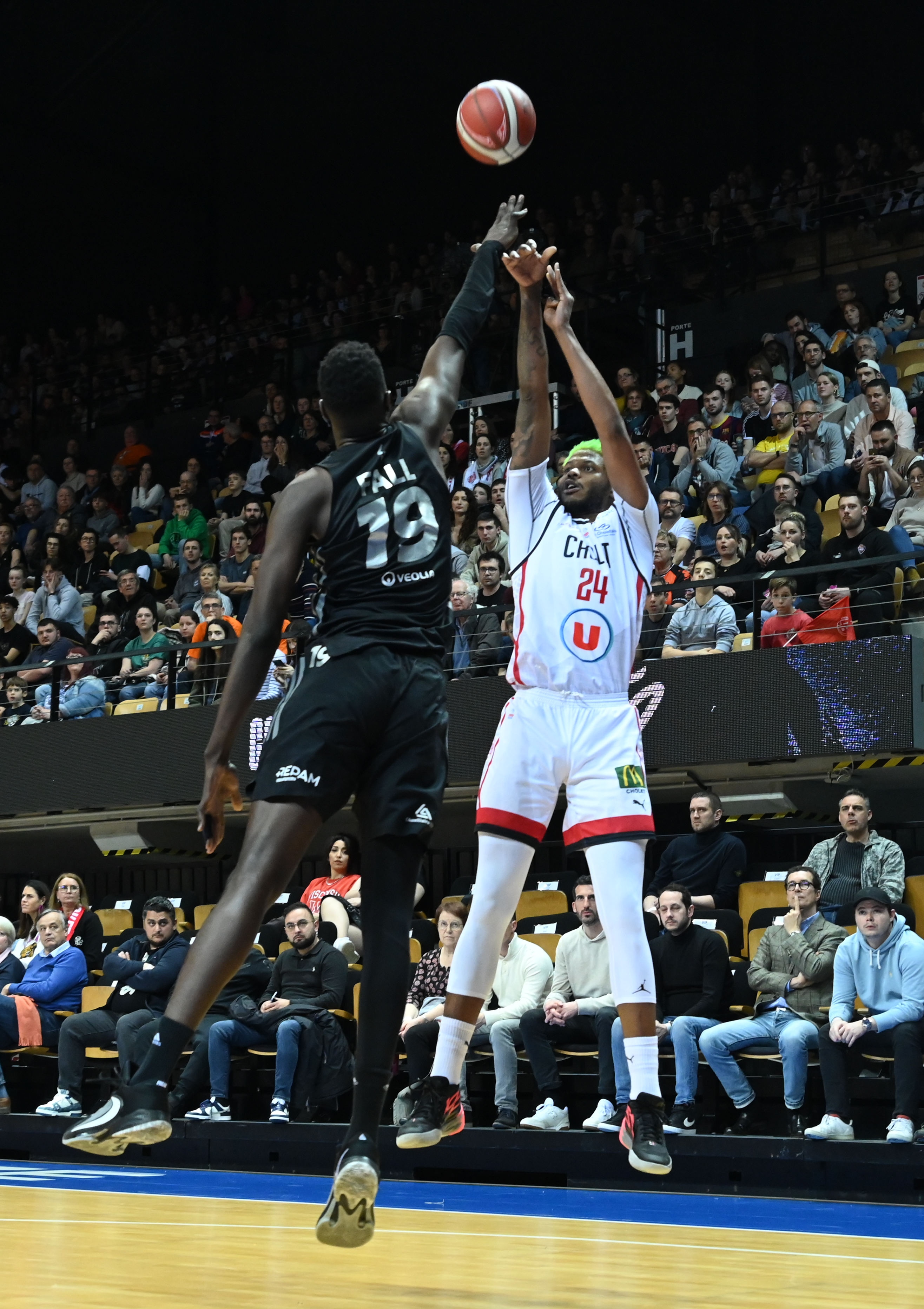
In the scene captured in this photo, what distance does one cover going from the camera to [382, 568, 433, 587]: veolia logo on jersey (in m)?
3.89

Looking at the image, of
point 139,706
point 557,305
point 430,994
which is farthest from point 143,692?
point 557,305

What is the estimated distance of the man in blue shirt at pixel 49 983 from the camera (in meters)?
10.9

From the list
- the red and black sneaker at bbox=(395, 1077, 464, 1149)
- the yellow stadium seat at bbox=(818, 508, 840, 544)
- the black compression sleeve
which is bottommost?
the red and black sneaker at bbox=(395, 1077, 464, 1149)

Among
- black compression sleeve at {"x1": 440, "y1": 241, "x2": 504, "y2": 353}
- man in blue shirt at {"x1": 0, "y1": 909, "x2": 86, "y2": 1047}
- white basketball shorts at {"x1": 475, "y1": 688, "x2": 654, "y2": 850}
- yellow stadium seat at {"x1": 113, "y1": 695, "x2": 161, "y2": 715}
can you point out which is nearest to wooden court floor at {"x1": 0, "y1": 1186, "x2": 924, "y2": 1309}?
white basketball shorts at {"x1": 475, "y1": 688, "x2": 654, "y2": 850}

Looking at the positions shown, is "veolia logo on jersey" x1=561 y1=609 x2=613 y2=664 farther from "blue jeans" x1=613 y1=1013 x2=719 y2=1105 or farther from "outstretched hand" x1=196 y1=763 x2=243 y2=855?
"blue jeans" x1=613 y1=1013 x2=719 y2=1105

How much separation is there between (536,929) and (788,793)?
2.53 meters

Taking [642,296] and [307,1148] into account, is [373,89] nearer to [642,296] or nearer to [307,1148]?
[642,296]

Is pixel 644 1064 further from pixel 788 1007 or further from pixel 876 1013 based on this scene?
pixel 788 1007

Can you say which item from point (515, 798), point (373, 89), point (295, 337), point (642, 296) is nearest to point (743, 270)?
point (642, 296)

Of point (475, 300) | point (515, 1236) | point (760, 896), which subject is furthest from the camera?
point (760, 896)

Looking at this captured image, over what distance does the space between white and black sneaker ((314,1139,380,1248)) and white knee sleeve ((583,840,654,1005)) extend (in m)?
1.33

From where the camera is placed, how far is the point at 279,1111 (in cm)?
941

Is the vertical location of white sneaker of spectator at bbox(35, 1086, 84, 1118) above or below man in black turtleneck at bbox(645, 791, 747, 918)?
below

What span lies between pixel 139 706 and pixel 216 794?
1084cm
